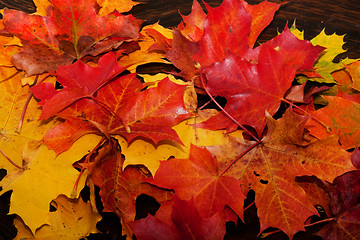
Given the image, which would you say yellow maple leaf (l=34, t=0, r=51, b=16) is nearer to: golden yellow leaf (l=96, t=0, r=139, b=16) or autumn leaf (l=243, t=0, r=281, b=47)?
golden yellow leaf (l=96, t=0, r=139, b=16)

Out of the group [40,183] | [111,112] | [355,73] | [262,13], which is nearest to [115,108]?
[111,112]

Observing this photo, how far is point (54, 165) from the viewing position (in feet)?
2.62

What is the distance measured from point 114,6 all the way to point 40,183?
0.54 m

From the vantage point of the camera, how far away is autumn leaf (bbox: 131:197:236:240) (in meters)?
0.68

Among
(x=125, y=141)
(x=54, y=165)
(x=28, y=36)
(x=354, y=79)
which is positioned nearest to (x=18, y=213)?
(x=54, y=165)

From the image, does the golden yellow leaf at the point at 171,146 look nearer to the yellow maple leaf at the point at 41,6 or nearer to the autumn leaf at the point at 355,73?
the autumn leaf at the point at 355,73

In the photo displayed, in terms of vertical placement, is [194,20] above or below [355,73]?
above

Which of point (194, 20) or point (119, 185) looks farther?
point (194, 20)

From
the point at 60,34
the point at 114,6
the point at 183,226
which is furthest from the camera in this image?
the point at 114,6

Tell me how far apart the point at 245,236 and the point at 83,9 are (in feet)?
2.26

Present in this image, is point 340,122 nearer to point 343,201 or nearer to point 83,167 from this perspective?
point 343,201

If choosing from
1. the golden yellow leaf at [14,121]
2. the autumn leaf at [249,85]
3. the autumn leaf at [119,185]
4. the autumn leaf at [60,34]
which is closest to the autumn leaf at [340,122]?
the autumn leaf at [249,85]

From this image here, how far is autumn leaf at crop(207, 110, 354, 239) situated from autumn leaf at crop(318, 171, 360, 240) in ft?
0.24

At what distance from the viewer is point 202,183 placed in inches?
29.1
